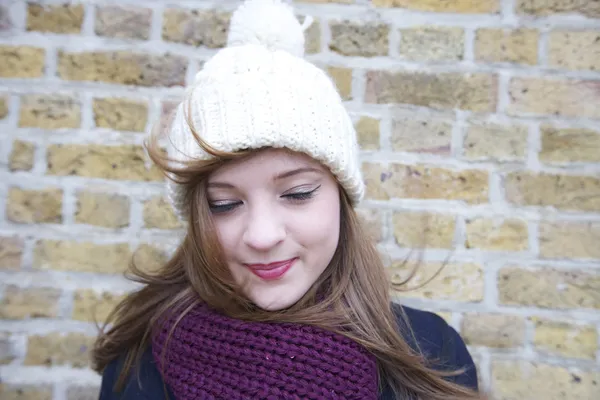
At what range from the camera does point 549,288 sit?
4.54 feet

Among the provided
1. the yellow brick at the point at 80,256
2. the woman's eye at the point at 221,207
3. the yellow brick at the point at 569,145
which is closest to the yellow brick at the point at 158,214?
the yellow brick at the point at 80,256

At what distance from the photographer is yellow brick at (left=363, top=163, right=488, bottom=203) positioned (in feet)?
4.56

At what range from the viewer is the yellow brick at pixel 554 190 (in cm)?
137

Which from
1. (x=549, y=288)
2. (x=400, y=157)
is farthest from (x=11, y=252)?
(x=549, y=288)

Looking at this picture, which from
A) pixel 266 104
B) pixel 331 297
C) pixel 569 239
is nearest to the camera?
→ pixel 266 104

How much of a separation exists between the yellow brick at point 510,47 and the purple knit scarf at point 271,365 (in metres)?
0.99

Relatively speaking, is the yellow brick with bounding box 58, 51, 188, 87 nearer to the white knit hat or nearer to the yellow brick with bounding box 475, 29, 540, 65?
the white knit hat

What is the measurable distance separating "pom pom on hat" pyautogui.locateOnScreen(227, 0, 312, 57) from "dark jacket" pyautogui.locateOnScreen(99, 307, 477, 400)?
0.73 m

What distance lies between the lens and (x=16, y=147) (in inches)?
54.2

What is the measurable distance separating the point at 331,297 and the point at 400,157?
1.84 ft

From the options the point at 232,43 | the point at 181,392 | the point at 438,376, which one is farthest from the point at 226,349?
the point at 232,43

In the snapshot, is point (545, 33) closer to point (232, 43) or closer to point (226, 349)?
point (232, 43)

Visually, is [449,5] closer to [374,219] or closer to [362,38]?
[362,38]

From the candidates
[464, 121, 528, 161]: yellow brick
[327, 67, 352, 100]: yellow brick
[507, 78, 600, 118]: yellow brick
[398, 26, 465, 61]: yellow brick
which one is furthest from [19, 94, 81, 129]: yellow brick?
[507, 78, 600, 118]: yellow brick
